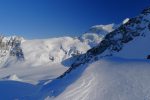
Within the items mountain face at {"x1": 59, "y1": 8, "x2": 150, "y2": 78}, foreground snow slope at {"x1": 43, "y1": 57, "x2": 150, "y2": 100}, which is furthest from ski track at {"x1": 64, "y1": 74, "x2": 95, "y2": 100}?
mountain face at {"x1": 59, "y1": 8, "x2": 150, "y2": 78}

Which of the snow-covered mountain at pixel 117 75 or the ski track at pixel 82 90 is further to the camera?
the ski track at pixel 82 90

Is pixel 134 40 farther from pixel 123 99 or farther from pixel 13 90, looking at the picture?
pixel 13 90

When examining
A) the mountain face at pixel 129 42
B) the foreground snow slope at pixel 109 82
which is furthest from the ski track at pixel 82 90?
the mountain face at pixel 129 42

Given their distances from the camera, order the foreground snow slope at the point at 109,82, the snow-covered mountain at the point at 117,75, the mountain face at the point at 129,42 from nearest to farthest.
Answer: the foreground snow slope at the point at 109,82
the snow-covered mountain at the point at 117,75
the mountain face at the point at 129,42

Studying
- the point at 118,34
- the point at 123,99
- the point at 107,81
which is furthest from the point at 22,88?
the point at 123,99

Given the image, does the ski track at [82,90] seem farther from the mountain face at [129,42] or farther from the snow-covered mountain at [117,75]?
the mountain face at [129,42]

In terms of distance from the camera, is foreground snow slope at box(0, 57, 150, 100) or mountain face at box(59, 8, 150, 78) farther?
mountain face at box(59, 8, 150, 78)

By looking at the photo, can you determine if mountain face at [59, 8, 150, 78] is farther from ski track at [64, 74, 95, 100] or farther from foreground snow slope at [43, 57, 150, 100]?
ski track at [64, 74, 95, 100]
